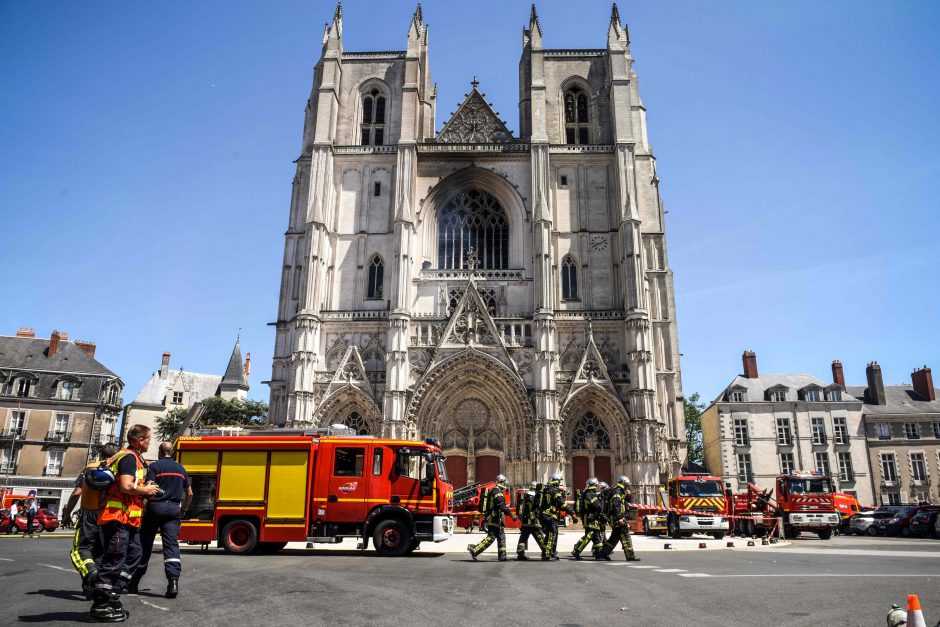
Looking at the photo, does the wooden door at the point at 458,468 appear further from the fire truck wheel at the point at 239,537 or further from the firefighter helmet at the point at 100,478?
the firefighter helmet at the point at 100,478

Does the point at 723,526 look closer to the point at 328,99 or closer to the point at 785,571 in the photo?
the point at 785,571

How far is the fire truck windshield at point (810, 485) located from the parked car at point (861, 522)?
6.71m

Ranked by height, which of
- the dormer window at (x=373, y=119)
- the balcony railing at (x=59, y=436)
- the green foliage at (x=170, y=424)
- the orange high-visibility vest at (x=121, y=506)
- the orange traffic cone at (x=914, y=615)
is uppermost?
the dormer window at (x=373, y=119)

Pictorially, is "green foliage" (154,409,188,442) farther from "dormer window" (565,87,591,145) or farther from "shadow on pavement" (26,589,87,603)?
"shadow on pavement" (26,589,87,603)

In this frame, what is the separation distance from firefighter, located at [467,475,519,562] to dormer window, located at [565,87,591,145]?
1000 inches

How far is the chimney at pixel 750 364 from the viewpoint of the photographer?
140ft

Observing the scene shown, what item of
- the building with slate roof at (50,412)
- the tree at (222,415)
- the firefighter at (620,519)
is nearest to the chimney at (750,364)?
the tree at (222,415)

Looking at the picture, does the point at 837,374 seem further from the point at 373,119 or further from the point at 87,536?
the point at 87,536

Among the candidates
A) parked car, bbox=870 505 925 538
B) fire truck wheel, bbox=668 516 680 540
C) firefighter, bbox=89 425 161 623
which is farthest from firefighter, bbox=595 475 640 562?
parked car, bbox=870 505 925 538

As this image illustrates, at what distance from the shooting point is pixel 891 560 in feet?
40.2

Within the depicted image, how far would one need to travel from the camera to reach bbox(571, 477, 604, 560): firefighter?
11.9 metres

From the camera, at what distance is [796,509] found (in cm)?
2206

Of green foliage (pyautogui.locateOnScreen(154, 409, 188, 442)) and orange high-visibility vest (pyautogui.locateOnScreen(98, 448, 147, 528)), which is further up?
green foliage (pyautogui.locateOnScreen(154, 409, 188, 442))

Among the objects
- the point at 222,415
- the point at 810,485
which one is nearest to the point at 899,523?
the point at 810,485
